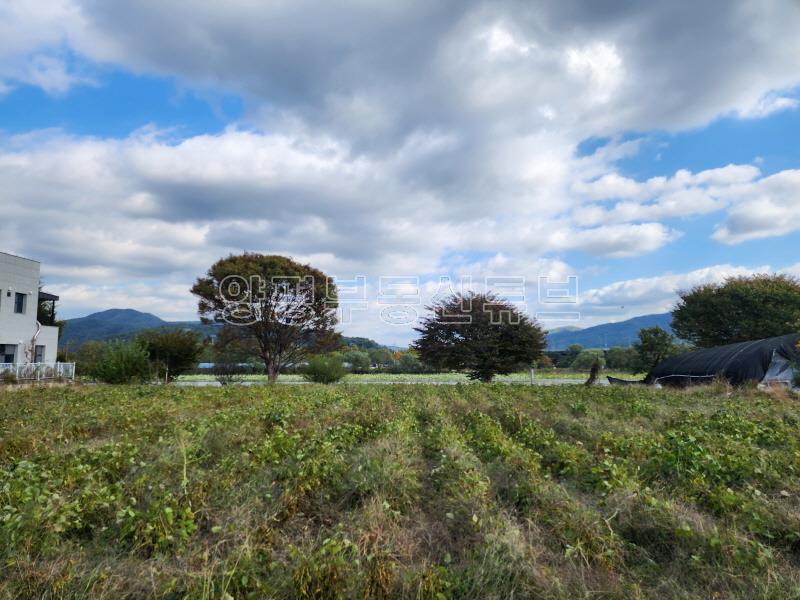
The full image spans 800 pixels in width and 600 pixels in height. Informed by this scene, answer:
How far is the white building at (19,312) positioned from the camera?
909 inches

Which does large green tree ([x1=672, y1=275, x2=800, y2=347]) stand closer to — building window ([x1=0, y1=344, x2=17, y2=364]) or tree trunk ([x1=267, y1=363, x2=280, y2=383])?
tree trunk ([x1=267, y1=363, x2=280, y2=383])

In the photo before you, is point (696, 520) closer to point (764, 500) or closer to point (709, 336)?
point (764, 500)

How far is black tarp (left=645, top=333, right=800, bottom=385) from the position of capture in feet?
58.6

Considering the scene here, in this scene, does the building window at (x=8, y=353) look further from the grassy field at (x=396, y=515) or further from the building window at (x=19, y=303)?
the grassy field at (x=396, y=515)

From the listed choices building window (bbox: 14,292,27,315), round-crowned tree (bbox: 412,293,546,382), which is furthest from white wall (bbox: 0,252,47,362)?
round-crowned tree (bbox: 412,293,546,382)

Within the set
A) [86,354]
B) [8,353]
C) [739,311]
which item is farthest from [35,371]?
[739,311]

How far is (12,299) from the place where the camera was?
77.3 feet

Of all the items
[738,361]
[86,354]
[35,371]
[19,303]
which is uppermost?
[19,303]

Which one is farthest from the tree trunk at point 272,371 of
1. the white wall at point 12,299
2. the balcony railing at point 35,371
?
the white wall at point 12,299

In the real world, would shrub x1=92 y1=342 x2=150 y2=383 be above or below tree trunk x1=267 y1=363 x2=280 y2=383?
above

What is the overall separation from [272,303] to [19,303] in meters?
14.3

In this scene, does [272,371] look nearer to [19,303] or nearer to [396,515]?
[19,303]

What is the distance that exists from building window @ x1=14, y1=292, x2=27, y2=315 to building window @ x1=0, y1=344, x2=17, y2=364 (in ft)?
6.08

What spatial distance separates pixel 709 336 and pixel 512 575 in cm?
3980
